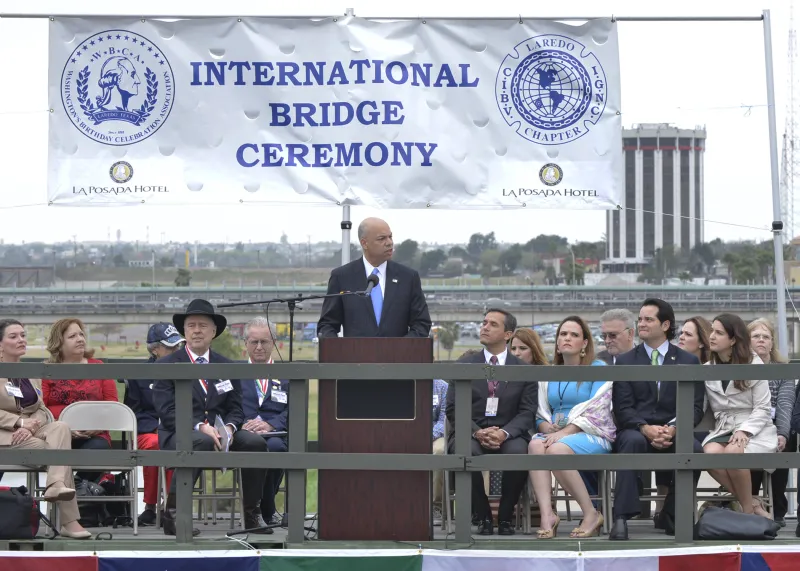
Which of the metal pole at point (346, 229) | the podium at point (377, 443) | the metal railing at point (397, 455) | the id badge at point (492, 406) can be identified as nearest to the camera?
the metal railing at point (397, 455)

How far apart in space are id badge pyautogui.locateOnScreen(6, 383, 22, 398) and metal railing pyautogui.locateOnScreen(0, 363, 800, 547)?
23.2 inches

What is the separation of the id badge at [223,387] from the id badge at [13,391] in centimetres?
126

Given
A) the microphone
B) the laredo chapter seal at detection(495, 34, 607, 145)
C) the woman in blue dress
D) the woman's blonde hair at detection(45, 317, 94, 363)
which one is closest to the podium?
the microphone

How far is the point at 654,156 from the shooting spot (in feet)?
512

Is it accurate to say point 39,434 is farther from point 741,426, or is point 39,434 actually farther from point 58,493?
point 741,426

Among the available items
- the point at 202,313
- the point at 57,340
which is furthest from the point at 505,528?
the point at 57,340

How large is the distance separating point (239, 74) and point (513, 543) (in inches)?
199

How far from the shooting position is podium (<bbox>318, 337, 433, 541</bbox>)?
21.0 ft

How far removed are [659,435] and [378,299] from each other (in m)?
2.10

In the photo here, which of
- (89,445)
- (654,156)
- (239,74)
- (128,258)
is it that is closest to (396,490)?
(89,445)

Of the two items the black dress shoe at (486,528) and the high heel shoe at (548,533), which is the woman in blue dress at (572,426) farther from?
the black dress shoe at (486,528)

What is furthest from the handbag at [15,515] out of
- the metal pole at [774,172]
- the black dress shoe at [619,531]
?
the metal pole at [774,172]

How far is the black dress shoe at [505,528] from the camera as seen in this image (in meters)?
7.11

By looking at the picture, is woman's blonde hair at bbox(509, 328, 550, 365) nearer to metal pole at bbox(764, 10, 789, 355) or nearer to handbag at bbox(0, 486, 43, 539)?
metal pole at bbox(764, 10, 789, 355)
